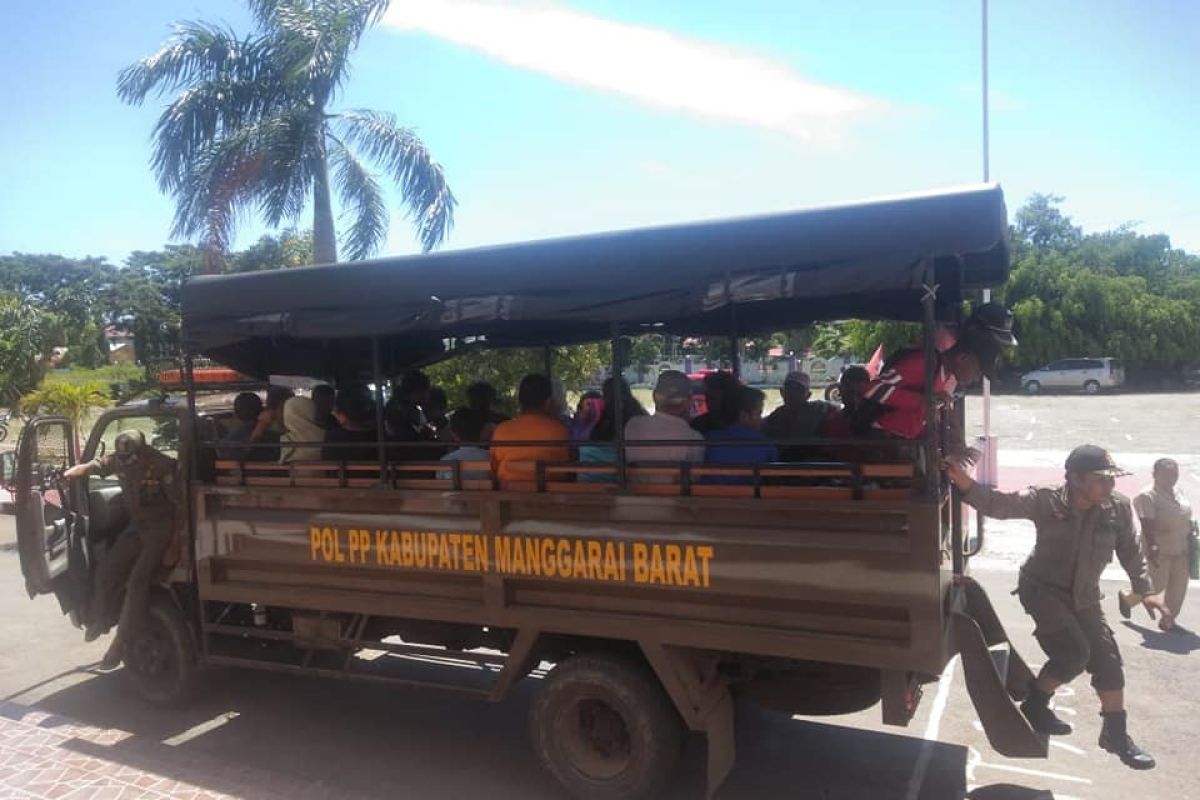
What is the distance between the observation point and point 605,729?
3.87 metres

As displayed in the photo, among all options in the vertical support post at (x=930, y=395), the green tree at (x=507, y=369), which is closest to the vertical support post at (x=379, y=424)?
the vertical support post at (x=930, y=395)

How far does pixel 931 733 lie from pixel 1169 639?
8.56ft

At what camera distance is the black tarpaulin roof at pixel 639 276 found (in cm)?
315

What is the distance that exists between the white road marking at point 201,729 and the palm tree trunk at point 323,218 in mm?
7453

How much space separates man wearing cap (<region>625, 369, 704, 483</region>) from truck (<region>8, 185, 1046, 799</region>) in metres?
0.22

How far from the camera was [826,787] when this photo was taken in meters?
3.96

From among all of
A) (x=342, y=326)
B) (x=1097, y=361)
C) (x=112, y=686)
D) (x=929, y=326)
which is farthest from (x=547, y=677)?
(x=1097, y=361)

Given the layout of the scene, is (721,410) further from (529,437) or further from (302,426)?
(302,426)

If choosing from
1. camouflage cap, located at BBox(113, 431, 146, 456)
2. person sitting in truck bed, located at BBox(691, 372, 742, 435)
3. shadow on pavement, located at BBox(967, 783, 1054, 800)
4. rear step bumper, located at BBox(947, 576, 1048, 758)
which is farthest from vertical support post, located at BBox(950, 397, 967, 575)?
camouflage cap, located at BBox(113, 431, 146, 456)

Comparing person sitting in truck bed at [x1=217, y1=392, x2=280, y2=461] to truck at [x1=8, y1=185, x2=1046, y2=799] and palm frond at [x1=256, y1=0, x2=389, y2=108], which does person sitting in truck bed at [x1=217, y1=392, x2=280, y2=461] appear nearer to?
truck at [x1=8, y1=185, x2=1046, y2=799]

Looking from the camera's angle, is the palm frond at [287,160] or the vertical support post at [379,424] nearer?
the vertical support post at [379,424]

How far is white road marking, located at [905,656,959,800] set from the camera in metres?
3.94

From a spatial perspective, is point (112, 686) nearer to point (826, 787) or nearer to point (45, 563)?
point (45, 563)

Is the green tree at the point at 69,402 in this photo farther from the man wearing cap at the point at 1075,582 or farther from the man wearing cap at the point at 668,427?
the man wearing cap at the point at 1075,582
